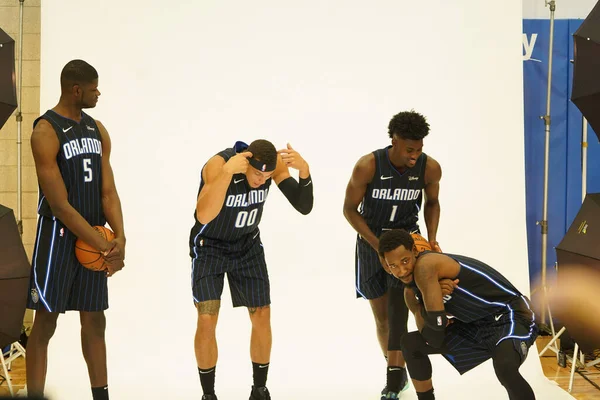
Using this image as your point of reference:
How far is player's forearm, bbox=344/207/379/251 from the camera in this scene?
4.35 metres

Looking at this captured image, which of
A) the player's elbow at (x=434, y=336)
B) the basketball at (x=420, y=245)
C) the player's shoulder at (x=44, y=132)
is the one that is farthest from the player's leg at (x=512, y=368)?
the player's shoulder at (x=44, y=132)

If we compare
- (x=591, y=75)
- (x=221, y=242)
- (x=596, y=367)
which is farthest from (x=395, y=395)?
(x=591, y=75)

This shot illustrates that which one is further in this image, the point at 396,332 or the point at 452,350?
the point at 396,332

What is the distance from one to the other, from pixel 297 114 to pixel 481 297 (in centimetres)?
253

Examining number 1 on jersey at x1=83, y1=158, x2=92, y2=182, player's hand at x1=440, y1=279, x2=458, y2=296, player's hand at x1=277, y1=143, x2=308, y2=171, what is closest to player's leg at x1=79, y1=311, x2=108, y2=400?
number 1 on jersey at x1=83, y1=158, x2=92, y2=182

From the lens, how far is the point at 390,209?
4.49 metres

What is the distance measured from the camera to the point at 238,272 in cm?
426

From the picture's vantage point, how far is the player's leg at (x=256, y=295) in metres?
4.26

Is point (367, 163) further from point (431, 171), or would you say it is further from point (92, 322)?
point (92, 322)

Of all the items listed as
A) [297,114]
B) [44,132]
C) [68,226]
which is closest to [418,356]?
[68,226]

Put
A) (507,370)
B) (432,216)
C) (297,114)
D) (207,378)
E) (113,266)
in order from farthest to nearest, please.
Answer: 1. (297,114)
2. (432,216)
3. (207,378)
4. (113,266)
5. (507,370)

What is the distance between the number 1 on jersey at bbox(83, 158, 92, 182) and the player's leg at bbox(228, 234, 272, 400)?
89cm

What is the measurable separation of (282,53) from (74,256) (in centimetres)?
265

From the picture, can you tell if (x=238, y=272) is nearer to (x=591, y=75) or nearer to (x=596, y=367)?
(x=591, y=75)
